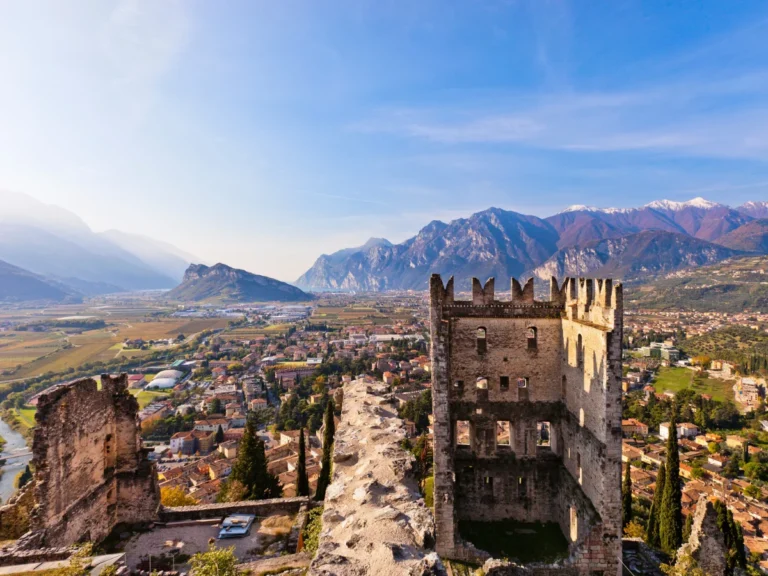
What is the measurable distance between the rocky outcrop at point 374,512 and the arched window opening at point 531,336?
17.8ft

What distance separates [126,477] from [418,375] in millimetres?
67947

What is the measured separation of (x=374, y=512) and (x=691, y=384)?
96.7 metres

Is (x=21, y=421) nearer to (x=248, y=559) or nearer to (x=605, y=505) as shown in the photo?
(x=248, y=559)

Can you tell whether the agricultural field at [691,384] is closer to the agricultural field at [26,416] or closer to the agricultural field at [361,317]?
the agricultural field at [361,317]

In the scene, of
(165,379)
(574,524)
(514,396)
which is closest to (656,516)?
(574,524)

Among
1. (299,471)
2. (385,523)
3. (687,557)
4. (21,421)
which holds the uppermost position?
(385,523)

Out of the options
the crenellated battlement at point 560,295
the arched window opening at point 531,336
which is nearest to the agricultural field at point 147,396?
the crenellated battlement at point 560,295

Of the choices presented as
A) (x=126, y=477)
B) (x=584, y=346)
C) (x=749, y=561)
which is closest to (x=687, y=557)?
(x=584, y=346)

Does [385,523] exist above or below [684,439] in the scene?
above

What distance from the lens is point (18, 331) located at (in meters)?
135

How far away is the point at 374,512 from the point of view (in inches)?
356

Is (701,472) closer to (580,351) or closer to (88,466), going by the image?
(580,351)

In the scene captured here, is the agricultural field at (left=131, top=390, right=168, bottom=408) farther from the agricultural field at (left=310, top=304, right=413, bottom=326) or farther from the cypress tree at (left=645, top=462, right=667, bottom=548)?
the agricultural field at (left=310, top=304, right=413, bottom=326)

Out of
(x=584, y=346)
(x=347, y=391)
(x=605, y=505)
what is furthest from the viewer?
(x=347, y=391)
